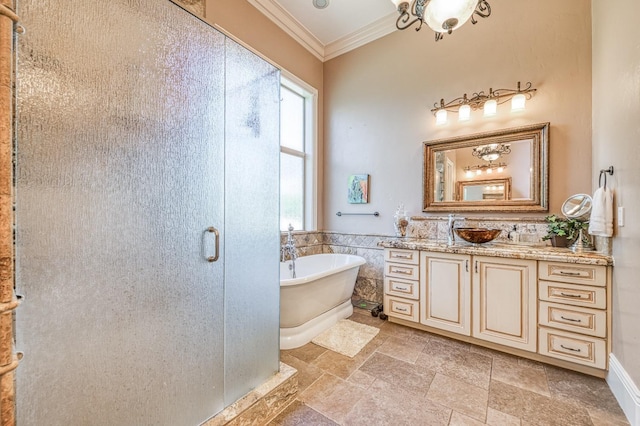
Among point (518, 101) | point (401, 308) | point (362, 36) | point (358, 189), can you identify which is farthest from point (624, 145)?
point (362, 36)

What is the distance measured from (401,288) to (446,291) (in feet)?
1.42

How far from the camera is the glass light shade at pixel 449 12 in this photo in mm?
1526

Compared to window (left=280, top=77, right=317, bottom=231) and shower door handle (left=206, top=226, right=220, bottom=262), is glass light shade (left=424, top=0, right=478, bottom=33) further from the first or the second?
window (left=280, top=77, right=317, bottom=231)

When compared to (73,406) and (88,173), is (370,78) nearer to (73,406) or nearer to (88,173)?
(88,173)

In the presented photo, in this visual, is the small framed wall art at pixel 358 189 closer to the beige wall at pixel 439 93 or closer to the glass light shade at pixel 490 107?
the beige wall at pixel 439 93

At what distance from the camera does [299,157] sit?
3.78 metres

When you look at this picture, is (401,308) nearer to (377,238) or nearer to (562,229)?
(377,238)

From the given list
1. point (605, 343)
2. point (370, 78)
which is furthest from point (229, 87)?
point (605, 343)

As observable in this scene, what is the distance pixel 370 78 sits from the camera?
353 centimetres

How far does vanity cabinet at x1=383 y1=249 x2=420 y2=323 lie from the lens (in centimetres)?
266

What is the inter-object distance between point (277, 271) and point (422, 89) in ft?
9.03

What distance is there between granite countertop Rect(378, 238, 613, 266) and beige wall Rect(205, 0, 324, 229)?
1.64 meters

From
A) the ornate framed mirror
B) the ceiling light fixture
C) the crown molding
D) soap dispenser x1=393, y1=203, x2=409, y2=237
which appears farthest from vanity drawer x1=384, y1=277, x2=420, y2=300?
the crown molding

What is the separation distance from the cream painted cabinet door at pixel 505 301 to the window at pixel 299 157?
86.1 inches
